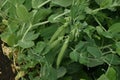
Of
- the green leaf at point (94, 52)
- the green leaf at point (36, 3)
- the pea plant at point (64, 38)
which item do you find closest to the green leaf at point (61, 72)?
the pea plant at point (64, 38)

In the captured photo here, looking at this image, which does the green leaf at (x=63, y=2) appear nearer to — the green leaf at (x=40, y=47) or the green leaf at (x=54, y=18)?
the green leaf at (x=54, y=18)

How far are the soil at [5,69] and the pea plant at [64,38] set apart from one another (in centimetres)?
4

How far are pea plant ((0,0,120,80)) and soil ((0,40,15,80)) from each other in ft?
0.13

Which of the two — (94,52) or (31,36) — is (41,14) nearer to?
(31,36)

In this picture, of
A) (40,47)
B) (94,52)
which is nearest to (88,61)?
(94,52)

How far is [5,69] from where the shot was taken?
122 cm

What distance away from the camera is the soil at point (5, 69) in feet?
3.93

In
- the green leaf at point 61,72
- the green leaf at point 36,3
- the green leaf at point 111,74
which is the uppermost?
the green leaf at point 36,3

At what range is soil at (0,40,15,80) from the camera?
1.20m

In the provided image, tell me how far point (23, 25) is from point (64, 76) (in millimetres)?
203

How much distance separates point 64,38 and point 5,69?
0.88 feet

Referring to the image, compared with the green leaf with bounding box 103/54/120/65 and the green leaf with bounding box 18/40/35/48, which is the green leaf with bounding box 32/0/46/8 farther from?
the green leaf with bounding box 103/54/120/65

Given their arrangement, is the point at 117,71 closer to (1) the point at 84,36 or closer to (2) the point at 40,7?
(1) the point at 84,36

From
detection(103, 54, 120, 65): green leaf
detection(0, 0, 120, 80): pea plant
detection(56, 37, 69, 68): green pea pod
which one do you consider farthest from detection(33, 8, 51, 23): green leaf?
detection(103, 54, 120, 65): green leaf
